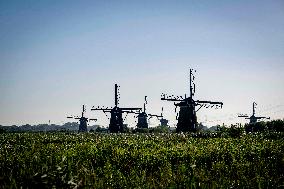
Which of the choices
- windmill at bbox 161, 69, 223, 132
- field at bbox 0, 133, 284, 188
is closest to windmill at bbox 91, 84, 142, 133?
windmill at bbox 161, 69, 223, 132

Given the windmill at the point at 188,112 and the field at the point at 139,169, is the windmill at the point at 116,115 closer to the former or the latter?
the windmill at the point at 188,112

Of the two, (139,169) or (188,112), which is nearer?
(139,169)

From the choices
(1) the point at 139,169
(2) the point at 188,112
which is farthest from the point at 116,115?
(1) the point at 139,169

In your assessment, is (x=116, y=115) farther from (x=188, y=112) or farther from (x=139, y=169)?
(x=139, y=169)

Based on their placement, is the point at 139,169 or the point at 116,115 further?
the point at 116,115

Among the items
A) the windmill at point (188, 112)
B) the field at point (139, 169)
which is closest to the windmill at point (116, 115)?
the windmill at point (188, 112)

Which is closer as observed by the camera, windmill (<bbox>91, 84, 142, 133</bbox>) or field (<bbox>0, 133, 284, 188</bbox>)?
field (<bbox>0, 133, 284, 188</bbox>)

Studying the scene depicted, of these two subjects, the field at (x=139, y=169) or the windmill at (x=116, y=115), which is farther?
the windmill at (x=116, y=115)

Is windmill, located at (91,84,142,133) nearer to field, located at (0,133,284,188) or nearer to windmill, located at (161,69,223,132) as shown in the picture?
windmill, located at (161,69,223,132)

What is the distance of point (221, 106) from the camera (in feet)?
154

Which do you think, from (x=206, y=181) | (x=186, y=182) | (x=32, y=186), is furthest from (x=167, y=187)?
(x=32, y=186)

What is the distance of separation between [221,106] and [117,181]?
41.4 m

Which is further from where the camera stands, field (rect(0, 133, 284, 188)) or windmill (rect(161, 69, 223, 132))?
windmill (rect(161, 69, 223, 132))

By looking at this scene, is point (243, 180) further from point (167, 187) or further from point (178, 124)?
point (178, 124)
